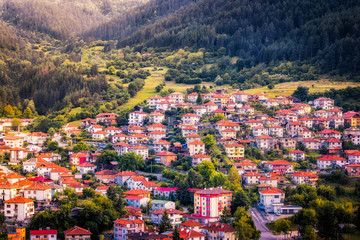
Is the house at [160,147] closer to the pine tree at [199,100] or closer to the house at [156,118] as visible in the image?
the house at [156,118]

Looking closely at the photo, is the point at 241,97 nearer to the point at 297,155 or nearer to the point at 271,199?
the point at 297,155

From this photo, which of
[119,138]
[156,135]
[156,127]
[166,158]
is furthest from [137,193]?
[156,127]

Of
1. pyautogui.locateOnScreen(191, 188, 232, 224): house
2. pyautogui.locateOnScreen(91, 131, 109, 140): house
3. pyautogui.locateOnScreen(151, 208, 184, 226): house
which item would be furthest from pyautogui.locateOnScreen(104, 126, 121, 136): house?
pyautogui.locateOnScreen(151, 208, 184, 226): house

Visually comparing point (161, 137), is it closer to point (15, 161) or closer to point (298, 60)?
point (15, 161)

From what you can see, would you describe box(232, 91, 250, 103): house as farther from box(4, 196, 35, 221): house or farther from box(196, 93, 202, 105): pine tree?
box(4, 196, 35, 221): house

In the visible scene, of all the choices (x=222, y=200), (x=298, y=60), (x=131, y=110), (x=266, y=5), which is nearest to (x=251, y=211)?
(x=222, y=200)
